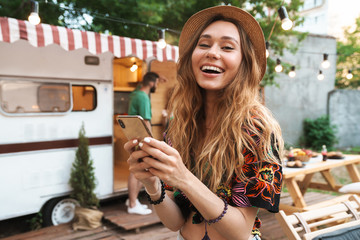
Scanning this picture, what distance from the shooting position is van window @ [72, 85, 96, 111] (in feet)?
16.0

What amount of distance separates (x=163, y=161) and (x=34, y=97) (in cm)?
401

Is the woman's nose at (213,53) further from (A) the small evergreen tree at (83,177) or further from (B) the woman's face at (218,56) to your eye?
(A) the small evergreen tree at (83,177)

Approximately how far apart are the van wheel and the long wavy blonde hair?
12.4 ft

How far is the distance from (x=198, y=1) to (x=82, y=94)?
4.05 m

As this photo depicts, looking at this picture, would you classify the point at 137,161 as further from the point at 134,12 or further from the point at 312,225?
the point at 134,12

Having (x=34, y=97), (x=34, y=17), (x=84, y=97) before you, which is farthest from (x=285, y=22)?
(x=34, y=97)

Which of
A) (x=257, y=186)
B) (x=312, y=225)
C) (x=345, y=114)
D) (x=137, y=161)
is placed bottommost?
(x=312, y=225)

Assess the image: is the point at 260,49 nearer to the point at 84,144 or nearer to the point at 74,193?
the point at 84,144

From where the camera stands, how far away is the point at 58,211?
478 cm

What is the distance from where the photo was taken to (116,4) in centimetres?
702

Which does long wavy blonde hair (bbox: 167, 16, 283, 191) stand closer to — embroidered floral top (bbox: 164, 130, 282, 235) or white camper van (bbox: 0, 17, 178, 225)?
embroidered floral top (bbox: 164, 130, 282, 235)

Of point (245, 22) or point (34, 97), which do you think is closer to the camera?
point (245, 22)

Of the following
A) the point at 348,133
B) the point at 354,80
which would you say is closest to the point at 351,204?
the point at 348,133

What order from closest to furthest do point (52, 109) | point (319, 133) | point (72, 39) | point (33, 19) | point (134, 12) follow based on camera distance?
point (33, 19)
point (72, 39)
point (52, 109)
point (134, 12)
point (319, 133)
